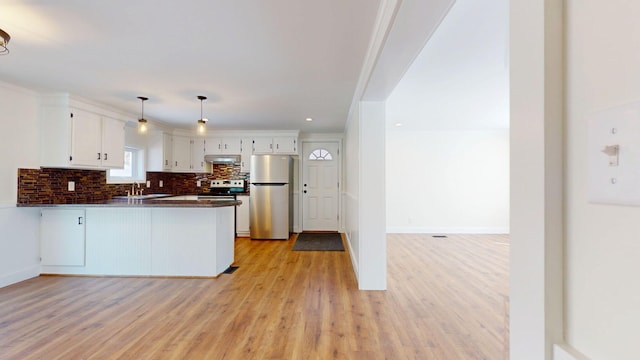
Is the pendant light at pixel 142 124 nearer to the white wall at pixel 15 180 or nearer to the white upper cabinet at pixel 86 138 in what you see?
the white upper cabinet at pixel 86 138

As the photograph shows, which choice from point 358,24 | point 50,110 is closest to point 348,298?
point 358,24

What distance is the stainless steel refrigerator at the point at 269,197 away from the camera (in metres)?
5.76

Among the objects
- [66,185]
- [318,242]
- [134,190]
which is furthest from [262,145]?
[66,185]

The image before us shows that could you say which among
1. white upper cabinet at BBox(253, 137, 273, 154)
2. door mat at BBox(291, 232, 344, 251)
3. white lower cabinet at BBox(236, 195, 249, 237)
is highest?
white upper cabinet at BBox(253, 137, 273, 154)

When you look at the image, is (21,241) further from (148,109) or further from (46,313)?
(148,109)

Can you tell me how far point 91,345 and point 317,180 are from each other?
4.90 m

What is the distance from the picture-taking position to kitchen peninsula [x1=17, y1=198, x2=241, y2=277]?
3525mm

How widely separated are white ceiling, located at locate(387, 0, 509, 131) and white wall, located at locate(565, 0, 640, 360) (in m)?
1.54

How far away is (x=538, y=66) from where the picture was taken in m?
0.43

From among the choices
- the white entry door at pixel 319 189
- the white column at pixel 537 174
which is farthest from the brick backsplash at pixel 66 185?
the white column at pixel 537 174

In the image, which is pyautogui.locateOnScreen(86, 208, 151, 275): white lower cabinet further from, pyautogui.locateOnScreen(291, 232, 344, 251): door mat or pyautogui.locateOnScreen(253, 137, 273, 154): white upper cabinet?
pyautogui.locateOnScreen(253, 137, 273, 154): white upper cabinet

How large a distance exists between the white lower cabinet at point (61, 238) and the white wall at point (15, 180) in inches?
3.0

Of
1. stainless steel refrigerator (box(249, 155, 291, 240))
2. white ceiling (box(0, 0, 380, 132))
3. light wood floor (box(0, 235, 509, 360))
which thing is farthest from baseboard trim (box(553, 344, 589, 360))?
stainless steel refrigerator (box(249, 155, 291, 240))

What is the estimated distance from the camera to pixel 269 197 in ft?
19.1
